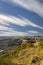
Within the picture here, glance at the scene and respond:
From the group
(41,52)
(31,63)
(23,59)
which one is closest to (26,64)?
(31,63)

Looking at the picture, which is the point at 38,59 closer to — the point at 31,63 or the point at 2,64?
the point at 31,63

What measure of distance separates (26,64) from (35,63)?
4.75 m

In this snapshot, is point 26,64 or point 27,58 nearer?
point 26,64

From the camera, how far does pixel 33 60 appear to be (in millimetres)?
62750

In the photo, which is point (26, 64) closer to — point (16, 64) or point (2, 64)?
point (16, 64)

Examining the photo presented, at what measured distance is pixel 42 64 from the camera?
57562mm

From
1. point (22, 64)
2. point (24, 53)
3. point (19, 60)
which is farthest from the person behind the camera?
point (24, 53)

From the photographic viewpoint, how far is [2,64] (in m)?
65.2

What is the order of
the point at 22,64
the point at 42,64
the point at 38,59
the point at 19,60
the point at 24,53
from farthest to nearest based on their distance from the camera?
the point at 24,53
the point at 19,60
the point at 22,64
the point at 38,59
the point at 42,64

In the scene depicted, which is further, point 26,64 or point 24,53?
point 24,53

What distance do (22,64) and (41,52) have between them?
11.3 m

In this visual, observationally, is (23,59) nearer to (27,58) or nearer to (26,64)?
(27,58)

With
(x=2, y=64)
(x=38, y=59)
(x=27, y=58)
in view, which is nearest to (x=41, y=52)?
(x=27, y=58)

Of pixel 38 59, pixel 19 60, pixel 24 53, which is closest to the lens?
pixel 38 59
